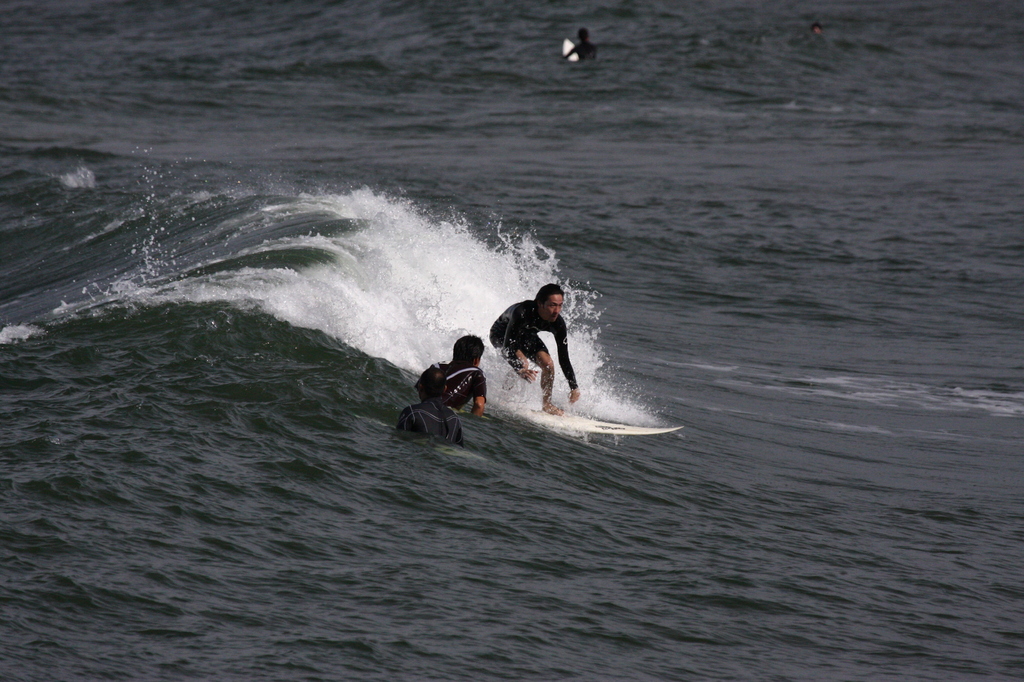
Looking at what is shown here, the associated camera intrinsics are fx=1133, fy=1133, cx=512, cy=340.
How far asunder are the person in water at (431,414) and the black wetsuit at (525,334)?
74.7 inches

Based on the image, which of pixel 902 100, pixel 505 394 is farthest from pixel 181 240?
pixel 902 100

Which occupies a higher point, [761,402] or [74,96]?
[74,96]

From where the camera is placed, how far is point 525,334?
10.3m

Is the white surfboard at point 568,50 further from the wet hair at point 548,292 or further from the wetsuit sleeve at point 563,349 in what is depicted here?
the wet hair at point 548,292

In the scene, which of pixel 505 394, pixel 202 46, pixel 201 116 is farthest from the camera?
pixel 202 46

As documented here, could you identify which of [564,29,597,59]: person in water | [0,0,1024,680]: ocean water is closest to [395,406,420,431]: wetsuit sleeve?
[0,0,1024,680]: ocean water

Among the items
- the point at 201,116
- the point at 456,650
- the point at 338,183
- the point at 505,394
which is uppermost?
the point at 201,116

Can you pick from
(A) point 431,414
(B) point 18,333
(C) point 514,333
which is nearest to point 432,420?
(A) point 431,414

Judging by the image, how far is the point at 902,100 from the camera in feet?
112

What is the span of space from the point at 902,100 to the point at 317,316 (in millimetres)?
28047

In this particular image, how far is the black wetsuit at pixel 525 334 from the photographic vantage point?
33.4 feet

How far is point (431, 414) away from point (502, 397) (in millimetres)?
2238

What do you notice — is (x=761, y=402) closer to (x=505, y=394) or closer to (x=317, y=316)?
(x=505, y=394)

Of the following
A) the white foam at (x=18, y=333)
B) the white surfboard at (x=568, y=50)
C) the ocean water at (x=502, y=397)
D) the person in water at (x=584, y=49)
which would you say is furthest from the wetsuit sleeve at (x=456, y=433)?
the white surfboard at (x=568, y=50)
